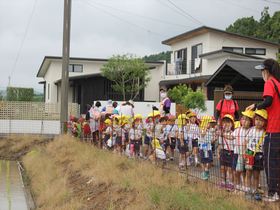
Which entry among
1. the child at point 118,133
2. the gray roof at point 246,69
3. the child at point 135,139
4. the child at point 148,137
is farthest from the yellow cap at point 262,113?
the gray roof at point 246,69

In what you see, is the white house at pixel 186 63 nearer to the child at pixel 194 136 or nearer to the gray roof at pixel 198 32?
the gray roof at pixel 198 32

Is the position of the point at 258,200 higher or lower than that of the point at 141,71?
lower

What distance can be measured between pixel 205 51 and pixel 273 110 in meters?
24.2

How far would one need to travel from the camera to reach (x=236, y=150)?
7.37m

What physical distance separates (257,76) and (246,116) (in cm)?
597

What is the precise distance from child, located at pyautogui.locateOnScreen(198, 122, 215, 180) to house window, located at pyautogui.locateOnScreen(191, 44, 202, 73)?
69.2 ft

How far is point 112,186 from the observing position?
9180 millimetres

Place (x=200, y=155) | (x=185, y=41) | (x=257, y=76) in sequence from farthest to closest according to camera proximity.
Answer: (x=185, y=41) < (x=257, y=76) < (x=200, y=155)

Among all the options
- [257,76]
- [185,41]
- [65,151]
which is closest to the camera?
[257,76]

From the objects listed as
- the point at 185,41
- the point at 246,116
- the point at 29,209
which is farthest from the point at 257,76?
the point at 185,41

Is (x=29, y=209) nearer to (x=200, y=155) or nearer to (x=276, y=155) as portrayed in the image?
(x=200, y=155)

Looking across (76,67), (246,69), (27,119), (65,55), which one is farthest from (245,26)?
(246,69)

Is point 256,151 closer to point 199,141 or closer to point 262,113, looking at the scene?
point 262,113

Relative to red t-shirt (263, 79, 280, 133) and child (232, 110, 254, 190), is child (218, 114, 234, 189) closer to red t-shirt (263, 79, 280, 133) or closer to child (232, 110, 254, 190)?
child (232, 110, 254, 190)
